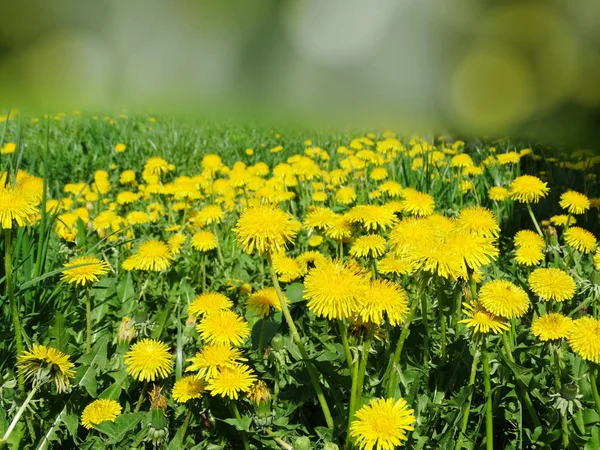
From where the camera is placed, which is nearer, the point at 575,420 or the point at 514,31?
the point at 514,31

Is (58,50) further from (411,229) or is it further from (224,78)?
(411,229)

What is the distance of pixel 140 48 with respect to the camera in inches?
26.8

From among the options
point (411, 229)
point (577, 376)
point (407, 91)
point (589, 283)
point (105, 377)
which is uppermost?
point (407, 91)

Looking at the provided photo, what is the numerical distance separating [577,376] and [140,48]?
1.31 metres

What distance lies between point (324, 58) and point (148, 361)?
34.6 inches

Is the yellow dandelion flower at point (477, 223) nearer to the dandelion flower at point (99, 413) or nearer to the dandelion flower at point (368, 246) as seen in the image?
the dandelion flower at point (368, 246)

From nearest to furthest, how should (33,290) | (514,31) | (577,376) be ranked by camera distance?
(514,31) < (577,376) < (33,290)

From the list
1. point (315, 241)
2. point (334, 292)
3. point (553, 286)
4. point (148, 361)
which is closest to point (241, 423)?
point (148, 361)

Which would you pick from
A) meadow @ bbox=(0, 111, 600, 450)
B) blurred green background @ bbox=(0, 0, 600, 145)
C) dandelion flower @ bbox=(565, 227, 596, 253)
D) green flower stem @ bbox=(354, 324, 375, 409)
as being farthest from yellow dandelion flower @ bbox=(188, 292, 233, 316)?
dandelion flower @ bbox=(565, 227, 596, 253)

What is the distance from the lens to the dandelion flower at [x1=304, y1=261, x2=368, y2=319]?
938mm

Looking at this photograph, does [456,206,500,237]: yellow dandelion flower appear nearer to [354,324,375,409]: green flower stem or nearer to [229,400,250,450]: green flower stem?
[354,324,375,409]: green flower stem

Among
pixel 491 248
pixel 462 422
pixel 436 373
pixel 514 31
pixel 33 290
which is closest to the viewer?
pixel 514 31

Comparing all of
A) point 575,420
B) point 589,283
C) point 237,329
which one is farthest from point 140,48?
point 589,283

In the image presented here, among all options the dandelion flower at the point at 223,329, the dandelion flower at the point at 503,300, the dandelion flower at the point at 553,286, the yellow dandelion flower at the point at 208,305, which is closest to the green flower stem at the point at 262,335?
the yellow dandelion flower at the point at 208,305
